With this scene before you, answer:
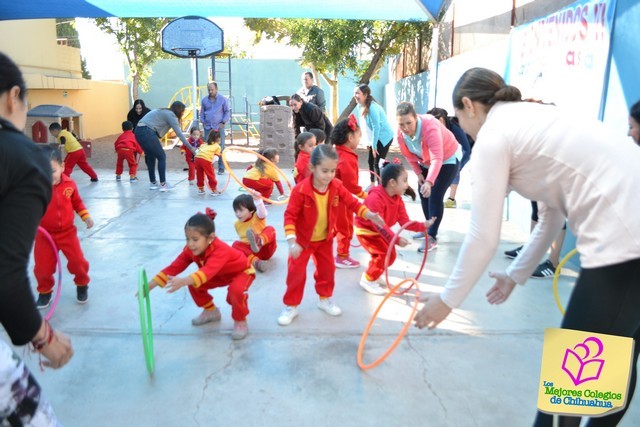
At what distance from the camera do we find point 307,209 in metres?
4.12

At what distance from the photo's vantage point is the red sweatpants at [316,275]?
4164 mm

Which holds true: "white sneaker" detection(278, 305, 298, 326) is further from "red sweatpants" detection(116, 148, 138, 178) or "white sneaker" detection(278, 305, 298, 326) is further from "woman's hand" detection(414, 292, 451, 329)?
"red sweatpants" detection(116, 148, 138, 178)

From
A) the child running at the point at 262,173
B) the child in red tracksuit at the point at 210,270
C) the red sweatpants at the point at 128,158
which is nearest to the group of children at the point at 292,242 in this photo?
the child in red tracksuit at the point at 210,270

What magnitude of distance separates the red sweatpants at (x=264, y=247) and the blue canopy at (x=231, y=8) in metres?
7.41

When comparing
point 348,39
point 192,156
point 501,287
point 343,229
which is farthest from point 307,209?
point 348,39

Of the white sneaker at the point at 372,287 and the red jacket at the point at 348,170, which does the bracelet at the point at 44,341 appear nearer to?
the white sneaker at the point at 372,287

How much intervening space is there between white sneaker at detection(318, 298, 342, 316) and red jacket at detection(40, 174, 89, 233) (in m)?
2.26

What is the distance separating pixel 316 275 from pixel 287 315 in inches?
16.9

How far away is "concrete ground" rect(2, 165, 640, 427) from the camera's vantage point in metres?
2.98

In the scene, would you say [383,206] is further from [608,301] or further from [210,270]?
[608,301]

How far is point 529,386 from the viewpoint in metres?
3.25

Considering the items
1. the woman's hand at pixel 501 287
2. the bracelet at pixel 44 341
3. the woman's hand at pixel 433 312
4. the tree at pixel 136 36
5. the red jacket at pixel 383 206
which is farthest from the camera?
the tree at pixel 136 36

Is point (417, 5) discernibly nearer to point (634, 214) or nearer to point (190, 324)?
point (190, 324)

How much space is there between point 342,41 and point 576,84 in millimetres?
11135
